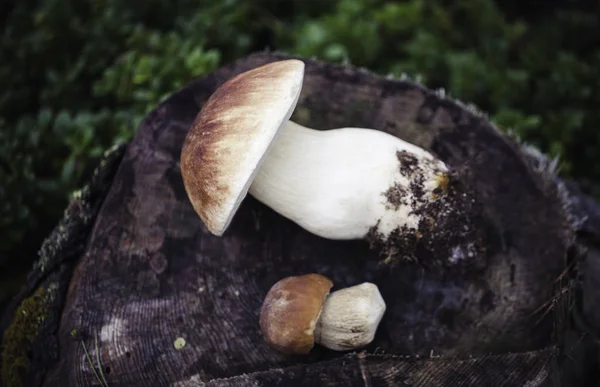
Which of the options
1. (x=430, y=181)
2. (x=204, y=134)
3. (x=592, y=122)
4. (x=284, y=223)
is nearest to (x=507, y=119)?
(x=592, y=122)

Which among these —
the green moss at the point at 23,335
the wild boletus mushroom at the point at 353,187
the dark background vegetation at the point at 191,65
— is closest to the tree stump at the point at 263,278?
the green moss at the point at 23,335

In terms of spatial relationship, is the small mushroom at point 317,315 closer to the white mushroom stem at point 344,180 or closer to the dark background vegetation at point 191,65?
Answer: the white mushroom stem at point 344,180

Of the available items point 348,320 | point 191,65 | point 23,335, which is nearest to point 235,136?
point 348,320

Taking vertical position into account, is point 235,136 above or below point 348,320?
above

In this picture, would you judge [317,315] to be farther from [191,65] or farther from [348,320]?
[191,65]

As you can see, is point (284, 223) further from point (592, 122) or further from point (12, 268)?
point (592, 122)

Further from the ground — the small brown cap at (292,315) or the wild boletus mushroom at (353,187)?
the wild boletus mushroom at (353,187)

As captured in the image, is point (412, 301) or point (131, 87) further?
point (131, 87)
